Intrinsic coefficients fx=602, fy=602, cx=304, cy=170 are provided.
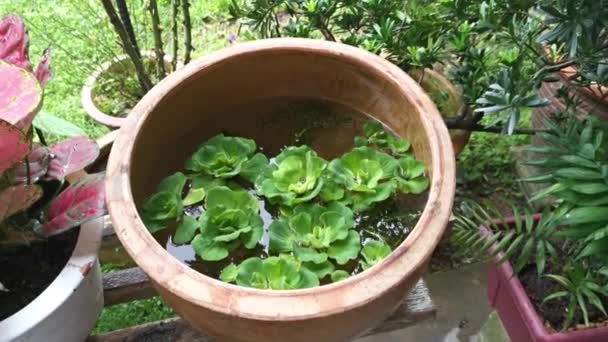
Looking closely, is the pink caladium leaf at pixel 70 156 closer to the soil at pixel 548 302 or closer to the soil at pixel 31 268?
the soil at pixel 31 268

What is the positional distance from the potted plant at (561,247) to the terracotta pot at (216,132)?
166 mm

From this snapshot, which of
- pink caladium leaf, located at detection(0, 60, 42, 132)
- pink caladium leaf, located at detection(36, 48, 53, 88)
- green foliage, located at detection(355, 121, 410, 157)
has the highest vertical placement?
pink caladium leaf, located at detection(0, 60, 42, 132)

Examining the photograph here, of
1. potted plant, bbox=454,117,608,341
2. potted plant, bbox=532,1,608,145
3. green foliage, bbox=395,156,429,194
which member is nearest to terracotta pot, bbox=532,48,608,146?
potted plant, bbox=532,1,608,145

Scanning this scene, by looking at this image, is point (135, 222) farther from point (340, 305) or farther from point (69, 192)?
point (340, 305)

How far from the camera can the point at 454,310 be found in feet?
4.50

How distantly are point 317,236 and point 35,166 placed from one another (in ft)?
1.39

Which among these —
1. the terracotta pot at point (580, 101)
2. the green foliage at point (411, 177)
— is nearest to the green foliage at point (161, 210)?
the green foliage at point (411, 177)

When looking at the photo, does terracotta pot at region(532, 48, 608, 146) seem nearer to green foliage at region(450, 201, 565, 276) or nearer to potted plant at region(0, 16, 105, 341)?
green foliage at region(450, 201, 565, 276)

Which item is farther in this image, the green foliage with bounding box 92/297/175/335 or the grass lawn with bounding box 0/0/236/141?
the grass lawn with bounding box 0/0/236/141

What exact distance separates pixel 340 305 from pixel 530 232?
1.41 ft

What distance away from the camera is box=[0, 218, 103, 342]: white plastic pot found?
2.59 ft

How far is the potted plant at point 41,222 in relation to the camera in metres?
0.75

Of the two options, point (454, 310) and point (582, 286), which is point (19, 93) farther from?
point (454, 310)

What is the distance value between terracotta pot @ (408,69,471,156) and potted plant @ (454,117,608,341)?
0.91 feet
